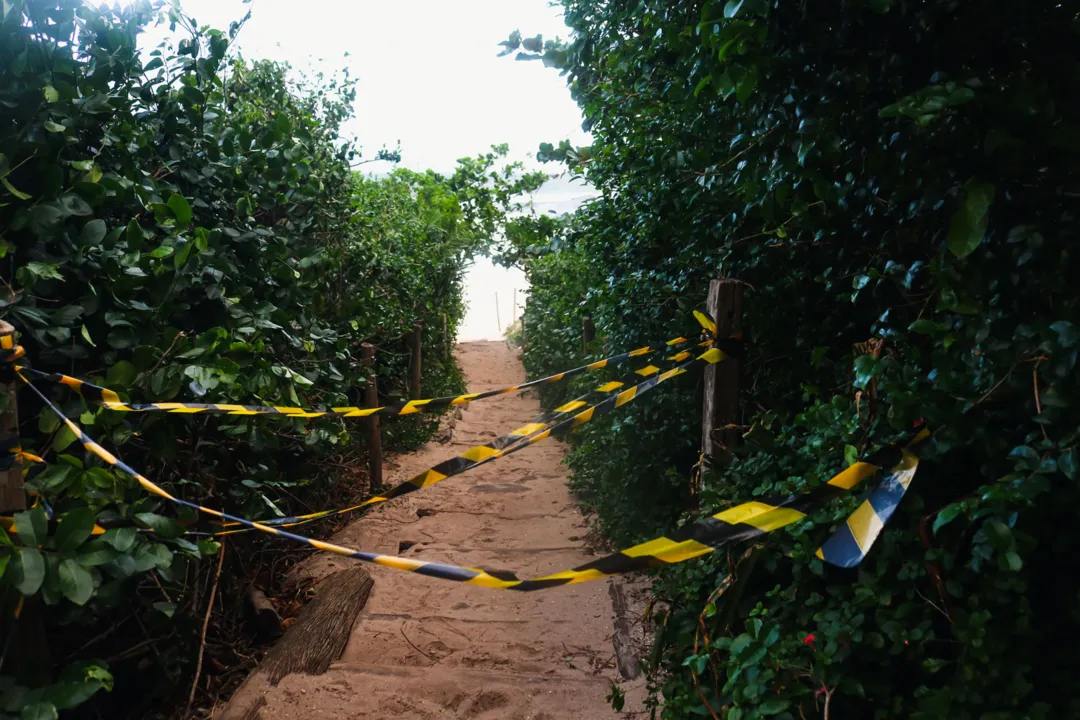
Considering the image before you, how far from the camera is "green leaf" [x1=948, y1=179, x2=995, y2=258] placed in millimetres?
1423

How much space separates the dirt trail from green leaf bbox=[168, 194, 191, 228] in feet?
6.18

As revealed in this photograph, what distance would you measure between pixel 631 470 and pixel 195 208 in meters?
2.66

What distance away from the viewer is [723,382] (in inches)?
104

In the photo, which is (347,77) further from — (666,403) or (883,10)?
(883,10)

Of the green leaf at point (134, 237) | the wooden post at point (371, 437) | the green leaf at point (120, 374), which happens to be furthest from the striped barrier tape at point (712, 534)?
the wooden post at point (371, 437)

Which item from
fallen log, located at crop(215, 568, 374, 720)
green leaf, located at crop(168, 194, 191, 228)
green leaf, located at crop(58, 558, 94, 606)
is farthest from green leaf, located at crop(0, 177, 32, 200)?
fallen log, located at crop(215, 568, 374, 720)

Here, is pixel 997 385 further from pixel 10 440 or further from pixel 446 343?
pixel 446 343

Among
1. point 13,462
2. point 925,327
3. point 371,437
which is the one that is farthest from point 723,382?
point 371,437

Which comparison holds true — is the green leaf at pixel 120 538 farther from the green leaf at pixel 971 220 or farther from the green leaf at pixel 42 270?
the green leaf at pixel 971 220

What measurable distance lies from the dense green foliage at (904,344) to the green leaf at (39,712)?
1602 mm

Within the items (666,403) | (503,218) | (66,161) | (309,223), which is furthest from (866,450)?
(503,218)

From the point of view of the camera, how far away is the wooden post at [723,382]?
8.41 feet

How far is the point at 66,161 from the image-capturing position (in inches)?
97.1

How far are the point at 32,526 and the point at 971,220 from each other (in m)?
2.26
